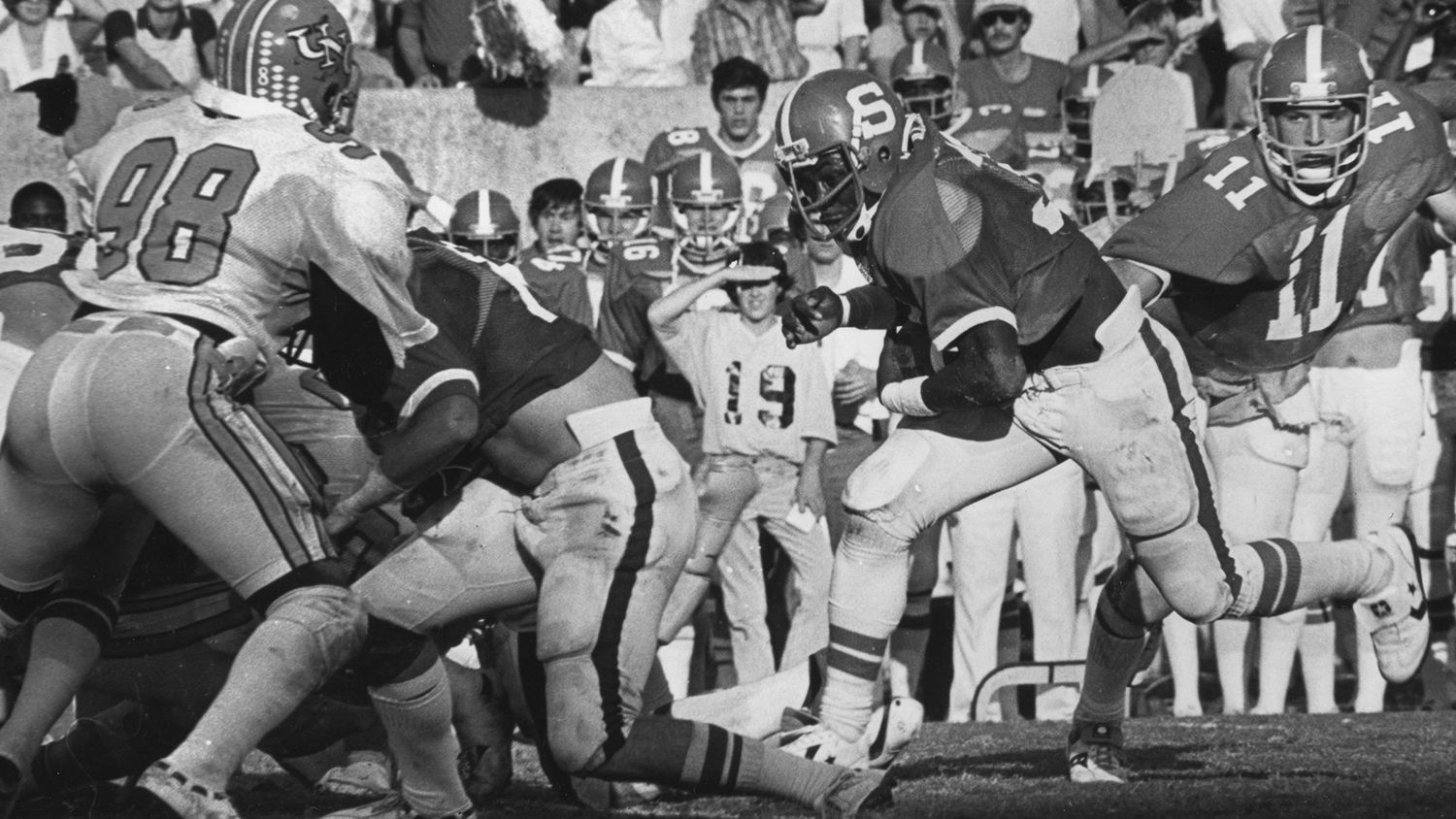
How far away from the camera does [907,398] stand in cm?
563

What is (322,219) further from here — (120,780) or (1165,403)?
(120,780)

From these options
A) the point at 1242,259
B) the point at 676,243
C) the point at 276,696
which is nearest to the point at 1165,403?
the point at 1242,259

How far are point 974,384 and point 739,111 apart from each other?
525cm

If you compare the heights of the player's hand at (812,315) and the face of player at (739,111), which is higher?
the face of player at (739,111)

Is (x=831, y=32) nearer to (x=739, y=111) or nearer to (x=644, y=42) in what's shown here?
(x=644, y=42)

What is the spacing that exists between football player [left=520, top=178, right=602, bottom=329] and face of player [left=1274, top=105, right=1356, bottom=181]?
3778 mm

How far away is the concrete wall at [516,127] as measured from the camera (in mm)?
10805

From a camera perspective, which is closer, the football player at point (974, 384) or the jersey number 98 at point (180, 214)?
the jersey number 98 at point (180, 214)

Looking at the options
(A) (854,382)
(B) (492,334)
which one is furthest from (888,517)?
(A) (854,382)

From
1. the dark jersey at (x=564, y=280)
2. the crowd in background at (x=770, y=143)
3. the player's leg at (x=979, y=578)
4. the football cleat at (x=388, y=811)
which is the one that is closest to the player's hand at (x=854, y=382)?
the crowd in background at (x=770, y=143)

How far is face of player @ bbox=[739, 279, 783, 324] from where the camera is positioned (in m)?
9.02

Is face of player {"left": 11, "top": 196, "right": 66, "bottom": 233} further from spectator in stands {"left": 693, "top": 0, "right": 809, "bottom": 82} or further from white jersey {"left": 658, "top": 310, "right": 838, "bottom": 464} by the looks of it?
spectator in stands {"left": 693, "top": 0, "right": 809, "bottom": 82}

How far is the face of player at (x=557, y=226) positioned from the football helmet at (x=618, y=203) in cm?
15

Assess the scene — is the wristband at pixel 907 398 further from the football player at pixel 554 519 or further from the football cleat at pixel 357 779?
the football cleat at pixel 357 779
